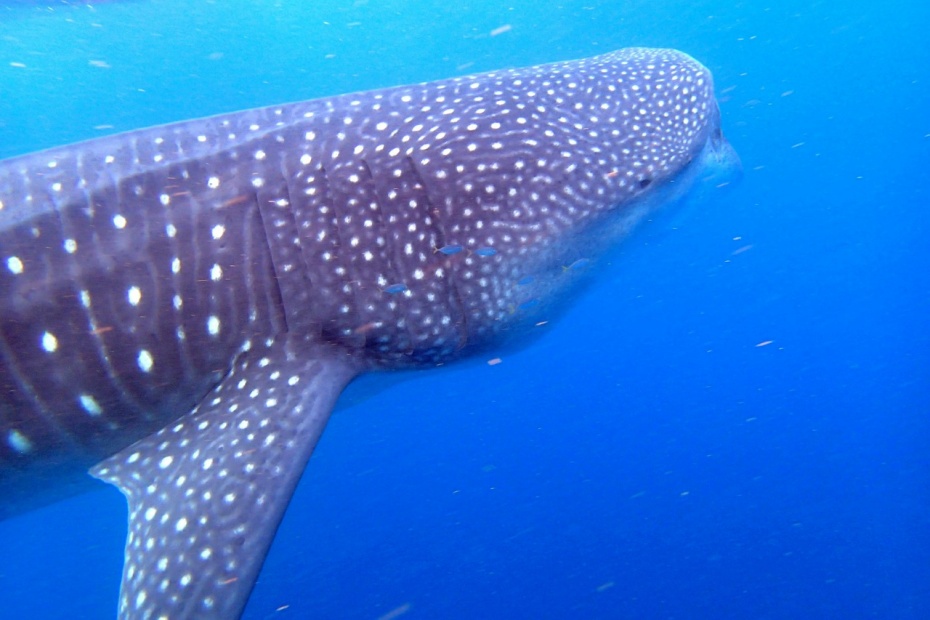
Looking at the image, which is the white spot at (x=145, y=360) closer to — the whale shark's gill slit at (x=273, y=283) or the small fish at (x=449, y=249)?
the whale shark's gill slit at (x=273, y=283)

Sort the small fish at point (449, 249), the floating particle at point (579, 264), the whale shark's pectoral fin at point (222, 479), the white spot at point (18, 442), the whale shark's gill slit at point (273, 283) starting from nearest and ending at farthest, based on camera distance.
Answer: the whale shark's pectoral fin at point (222, 479), the white spot at point (18, 442), the whale shark's gill slit at point (273, 283), the small fish at point (449, 249), the floating particle at point (579, 264)

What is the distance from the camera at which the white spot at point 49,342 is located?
2.36 metres

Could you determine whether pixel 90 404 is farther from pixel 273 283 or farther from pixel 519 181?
pixel 519 181

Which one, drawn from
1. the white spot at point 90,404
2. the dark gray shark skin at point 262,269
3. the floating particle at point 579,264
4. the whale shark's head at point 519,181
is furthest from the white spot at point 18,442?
the floating particle at point 579,264

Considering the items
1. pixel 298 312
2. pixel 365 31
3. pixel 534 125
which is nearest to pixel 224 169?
pixel 298 312

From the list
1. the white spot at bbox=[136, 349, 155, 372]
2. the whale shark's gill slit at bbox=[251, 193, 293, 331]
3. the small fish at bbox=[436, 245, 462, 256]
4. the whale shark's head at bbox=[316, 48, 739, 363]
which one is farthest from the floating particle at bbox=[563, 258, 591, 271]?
the white spot at bbox=[136, 349, 155, 372]

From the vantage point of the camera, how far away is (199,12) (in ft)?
59.5

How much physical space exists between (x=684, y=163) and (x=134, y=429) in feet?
10.1

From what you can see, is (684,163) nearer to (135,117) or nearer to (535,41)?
(535,41)

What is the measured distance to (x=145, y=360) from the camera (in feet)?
8.14

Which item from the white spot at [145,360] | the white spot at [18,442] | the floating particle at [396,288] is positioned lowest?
the white spot at [18,442]

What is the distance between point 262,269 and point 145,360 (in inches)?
24.8

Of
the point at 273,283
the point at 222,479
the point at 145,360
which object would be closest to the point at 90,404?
the point at 145,360

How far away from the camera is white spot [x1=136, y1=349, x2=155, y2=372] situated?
247 cm
